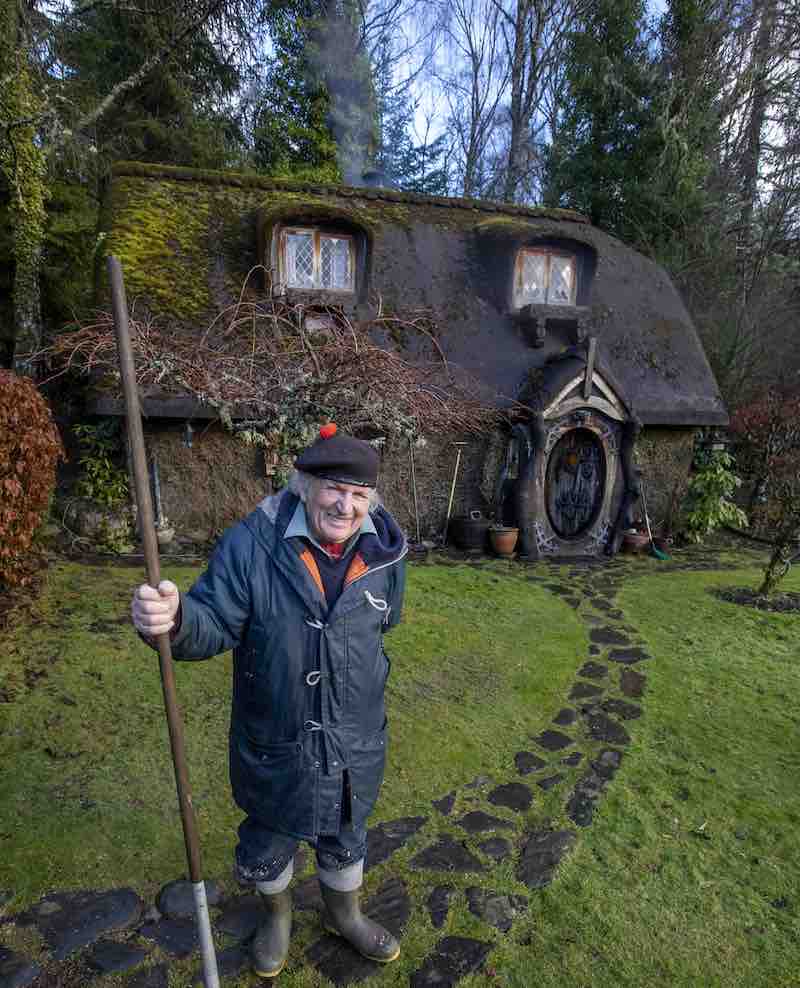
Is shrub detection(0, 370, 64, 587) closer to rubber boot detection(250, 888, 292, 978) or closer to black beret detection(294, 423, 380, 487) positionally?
rubber boot detection(250, 888, 292, 978)

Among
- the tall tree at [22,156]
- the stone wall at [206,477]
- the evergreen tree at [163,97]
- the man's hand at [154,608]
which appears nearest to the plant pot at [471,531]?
the stone wall at [206,477]

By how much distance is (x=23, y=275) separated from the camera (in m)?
9.55

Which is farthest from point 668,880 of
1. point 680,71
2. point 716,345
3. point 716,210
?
point 680,71

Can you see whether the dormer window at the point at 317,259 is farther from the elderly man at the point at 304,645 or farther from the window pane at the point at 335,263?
the elderly man at the point at 304,645

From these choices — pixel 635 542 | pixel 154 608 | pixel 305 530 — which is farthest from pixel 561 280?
pixel 154 608

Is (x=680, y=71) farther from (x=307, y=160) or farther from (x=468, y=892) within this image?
(x=468, y=892)

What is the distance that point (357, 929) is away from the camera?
2.54 m

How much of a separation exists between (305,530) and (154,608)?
0.57m

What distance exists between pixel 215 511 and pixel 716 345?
1247cm

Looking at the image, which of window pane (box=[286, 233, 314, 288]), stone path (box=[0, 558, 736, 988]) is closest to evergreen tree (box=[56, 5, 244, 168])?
window pane (box=[286, 233, 314, 288])

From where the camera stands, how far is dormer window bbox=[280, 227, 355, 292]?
30.0 ft

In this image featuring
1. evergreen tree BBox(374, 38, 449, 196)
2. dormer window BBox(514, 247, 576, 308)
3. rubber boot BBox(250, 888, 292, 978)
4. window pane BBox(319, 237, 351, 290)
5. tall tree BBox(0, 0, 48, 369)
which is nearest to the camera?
rubber boot BBox(250, 888, 292, 978)

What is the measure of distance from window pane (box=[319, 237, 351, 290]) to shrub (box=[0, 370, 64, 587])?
4.72 m

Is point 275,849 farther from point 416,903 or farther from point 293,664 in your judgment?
point 416,903
